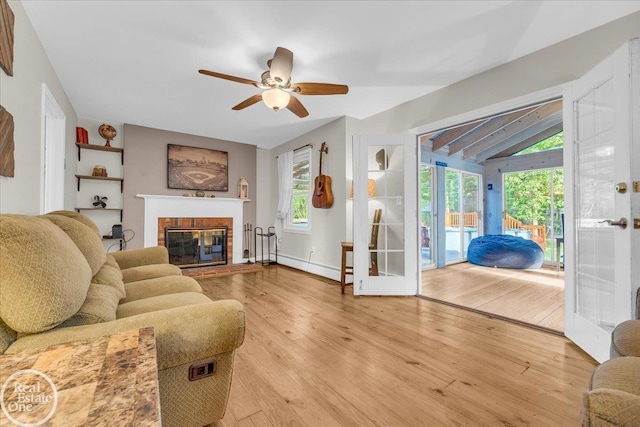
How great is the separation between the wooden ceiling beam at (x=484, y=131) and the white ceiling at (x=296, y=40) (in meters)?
2.41

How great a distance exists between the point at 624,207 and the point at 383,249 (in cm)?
214

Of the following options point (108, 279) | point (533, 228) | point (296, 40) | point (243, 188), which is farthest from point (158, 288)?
point (533, 228)

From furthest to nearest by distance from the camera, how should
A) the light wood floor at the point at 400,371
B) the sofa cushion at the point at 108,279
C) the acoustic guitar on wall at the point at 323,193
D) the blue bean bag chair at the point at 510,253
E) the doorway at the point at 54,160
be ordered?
1. the blue bean bag chair at the point at 510,253
2. the acoustic guitar on wall at the point at 323,193
3. the doorway at the point at 54,160
4. the sofa cushion at the point at 108,279
5. the light wood floor at the point at 400,371

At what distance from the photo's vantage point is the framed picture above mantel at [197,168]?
4691mm

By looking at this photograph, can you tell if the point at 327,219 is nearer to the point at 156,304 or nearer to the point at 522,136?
the point at 156,304

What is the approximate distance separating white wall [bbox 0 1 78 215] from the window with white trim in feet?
10.7

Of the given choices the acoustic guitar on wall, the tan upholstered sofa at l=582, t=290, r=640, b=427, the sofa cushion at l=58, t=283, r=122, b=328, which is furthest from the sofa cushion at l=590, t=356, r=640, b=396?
the acoustic guitar on wall

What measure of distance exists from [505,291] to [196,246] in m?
4.89

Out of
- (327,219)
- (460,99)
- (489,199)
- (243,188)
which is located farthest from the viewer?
(489,199)

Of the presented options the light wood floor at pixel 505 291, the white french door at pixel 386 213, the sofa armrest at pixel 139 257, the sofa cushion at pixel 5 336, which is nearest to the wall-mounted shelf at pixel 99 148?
the sofa armrest at pixel 139 257

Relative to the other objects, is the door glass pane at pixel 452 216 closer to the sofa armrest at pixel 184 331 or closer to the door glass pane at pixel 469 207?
the door glass pane at pixel 469 207

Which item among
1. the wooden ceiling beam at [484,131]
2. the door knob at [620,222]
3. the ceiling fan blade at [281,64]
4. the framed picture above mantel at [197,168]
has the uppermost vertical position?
the wooden ceiling beam at [484,131]

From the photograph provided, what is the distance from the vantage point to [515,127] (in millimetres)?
5062

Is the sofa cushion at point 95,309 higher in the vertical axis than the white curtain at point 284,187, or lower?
lower
